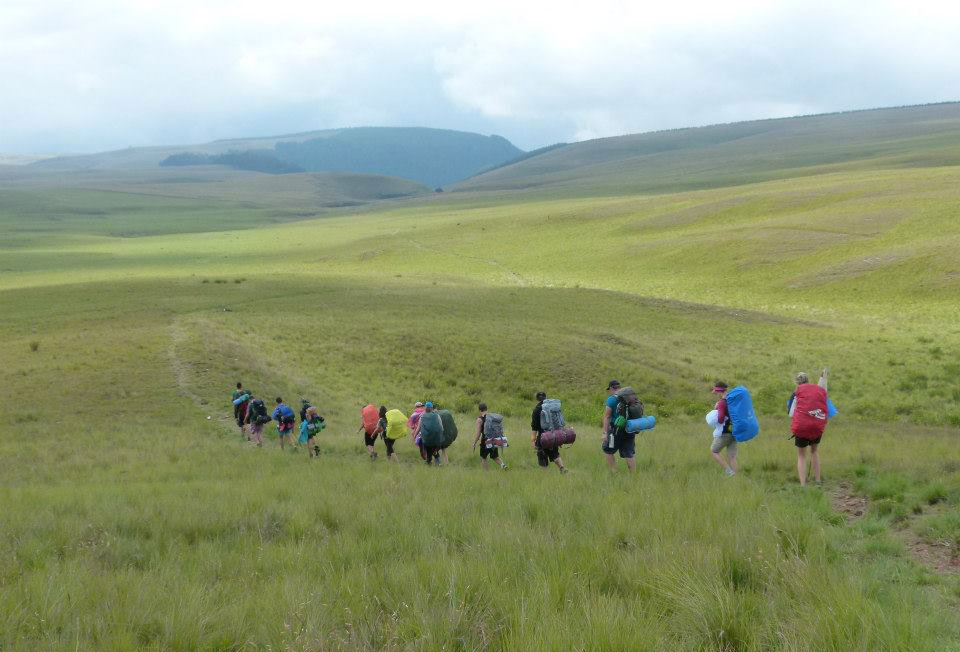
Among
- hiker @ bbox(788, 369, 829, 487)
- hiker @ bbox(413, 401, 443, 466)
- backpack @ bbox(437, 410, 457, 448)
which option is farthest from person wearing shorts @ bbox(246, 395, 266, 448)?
hiker @ bbox(788, 369, 829, 487)

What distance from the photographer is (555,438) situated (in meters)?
14.7

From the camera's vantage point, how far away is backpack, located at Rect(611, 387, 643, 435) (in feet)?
45.4

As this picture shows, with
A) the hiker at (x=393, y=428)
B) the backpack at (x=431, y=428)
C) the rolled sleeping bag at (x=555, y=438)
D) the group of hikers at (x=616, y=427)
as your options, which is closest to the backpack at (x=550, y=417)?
the group of hikers at (x=616, y=427)

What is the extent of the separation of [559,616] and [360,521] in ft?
13.2

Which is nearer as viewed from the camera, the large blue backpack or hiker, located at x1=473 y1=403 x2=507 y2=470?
the large blue backpack

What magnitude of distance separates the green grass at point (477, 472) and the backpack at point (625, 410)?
1303 mm

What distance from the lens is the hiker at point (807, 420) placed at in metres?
12.5

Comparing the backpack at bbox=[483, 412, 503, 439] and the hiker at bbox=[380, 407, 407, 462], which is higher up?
the backpack at bbox=[483, 412, 503, 439]

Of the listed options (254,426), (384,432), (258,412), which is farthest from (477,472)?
(254,426)

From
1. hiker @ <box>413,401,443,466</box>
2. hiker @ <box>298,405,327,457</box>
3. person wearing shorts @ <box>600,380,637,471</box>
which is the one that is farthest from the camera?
hiker @ <box>298,405,327,457</box>

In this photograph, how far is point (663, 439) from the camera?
2016 centimetres

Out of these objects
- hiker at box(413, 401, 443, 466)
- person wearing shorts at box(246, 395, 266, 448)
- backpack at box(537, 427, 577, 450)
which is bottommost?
person wearing shorts at box(246, 395, 266, 448)

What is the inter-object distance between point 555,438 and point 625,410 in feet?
5.15

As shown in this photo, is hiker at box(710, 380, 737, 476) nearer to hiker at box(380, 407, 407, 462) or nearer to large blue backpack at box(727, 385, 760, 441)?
large blue backpack at box(727, 385, 760, 441)
